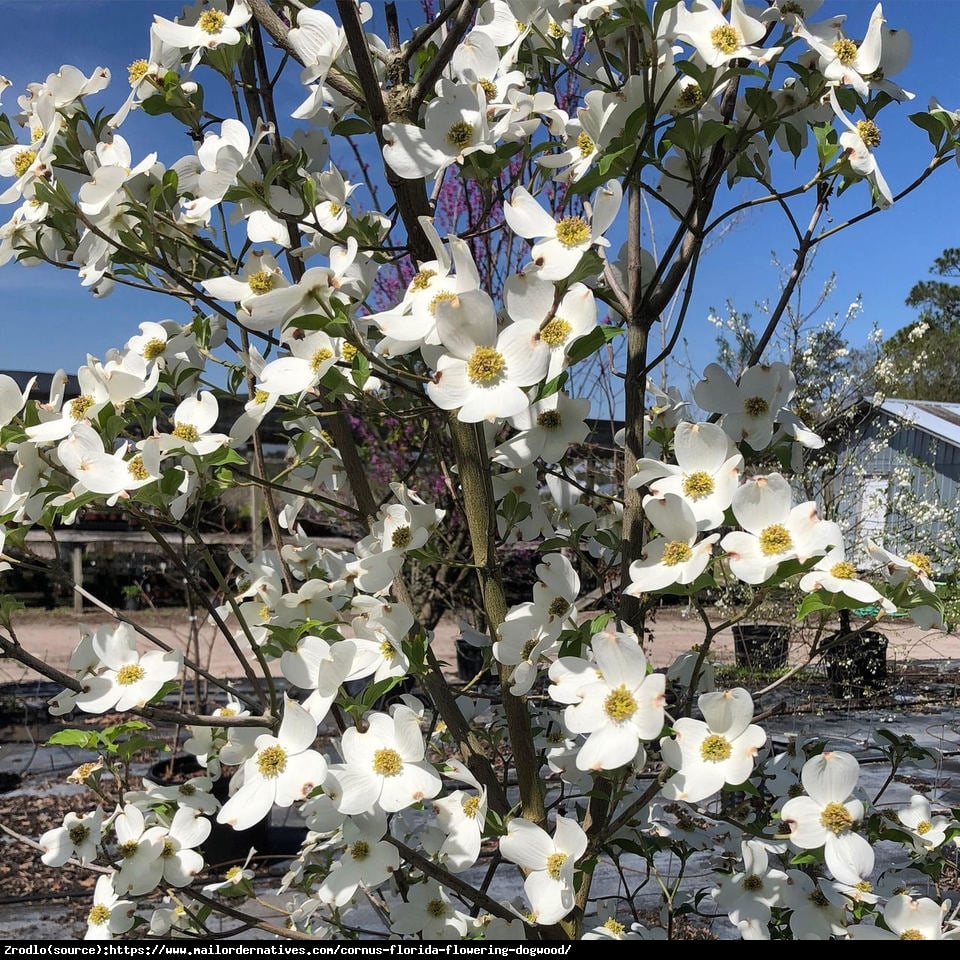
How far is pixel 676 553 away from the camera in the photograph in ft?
2.09

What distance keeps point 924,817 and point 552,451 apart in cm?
54

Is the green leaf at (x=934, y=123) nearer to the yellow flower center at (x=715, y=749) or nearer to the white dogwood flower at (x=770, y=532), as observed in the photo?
the white dogwood flower at (x=770, y=532)

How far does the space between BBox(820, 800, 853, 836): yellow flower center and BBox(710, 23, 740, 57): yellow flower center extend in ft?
1.92

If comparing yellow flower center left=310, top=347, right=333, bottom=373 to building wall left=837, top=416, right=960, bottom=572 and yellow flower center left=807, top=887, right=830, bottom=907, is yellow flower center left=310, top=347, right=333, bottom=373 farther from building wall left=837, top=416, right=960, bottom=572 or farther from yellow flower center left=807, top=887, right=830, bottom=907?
building wall left=837, top=416, right=960, bottom=572

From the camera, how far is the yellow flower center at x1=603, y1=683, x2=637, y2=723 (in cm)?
64

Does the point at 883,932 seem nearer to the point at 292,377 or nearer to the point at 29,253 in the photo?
the point at 292,377

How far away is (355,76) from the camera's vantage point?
0.77m

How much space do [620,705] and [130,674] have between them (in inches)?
16.5

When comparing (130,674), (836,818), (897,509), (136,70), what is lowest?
(836,818)

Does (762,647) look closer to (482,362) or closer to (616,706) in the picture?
(616,706)

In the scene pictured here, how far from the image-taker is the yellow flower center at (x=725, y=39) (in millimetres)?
669

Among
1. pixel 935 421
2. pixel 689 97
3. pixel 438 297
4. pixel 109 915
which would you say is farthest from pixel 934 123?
pixel 935 421
